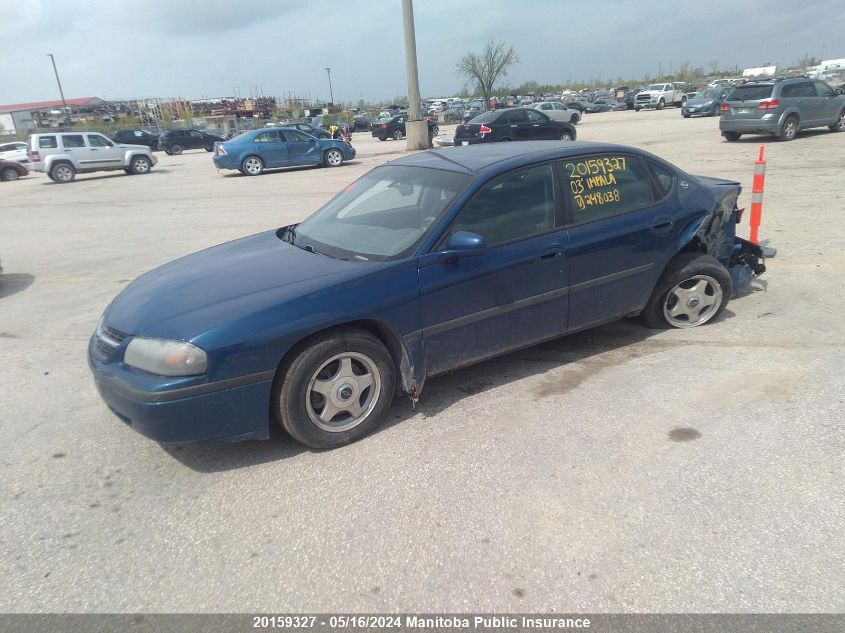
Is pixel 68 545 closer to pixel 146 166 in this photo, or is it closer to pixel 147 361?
pixel 147 361

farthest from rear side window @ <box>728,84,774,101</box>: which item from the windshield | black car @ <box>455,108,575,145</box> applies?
the windshield

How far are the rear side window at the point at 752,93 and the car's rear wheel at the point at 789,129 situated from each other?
0.99 meters

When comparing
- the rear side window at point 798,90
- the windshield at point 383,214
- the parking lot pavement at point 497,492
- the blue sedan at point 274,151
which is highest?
the rear side window at point 798,90

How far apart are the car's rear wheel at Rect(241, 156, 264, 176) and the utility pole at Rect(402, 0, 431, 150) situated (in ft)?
19.9

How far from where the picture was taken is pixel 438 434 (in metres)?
3.64

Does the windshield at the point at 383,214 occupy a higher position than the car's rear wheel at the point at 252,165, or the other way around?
the windshield at the point at 383,214

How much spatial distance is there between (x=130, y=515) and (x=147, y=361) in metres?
0.77

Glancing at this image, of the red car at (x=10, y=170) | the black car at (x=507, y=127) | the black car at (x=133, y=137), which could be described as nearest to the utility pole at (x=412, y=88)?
the black car at (x=507, y=127)

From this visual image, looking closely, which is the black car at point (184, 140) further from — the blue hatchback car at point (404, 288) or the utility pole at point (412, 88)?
the blue hatchback car at point (404, 288)

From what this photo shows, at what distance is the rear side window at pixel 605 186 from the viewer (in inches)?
169

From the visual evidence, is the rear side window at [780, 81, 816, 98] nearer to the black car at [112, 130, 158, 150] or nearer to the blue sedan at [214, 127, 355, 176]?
the blue sedan at [214, 127, 355, 176]

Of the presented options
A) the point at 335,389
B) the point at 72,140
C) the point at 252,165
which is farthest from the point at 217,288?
the point at 72,140

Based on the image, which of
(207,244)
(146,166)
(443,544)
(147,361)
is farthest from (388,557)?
(146,166)

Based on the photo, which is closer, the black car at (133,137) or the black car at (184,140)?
the black car at (184,140)
